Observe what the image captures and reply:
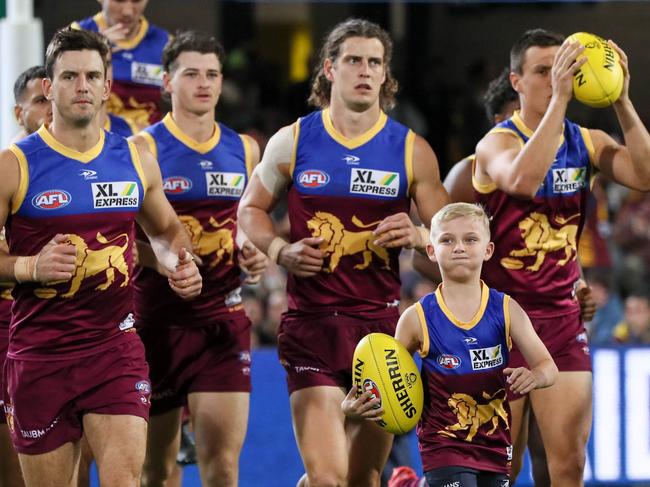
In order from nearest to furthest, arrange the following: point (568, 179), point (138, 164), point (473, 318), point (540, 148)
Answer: point (473, 318), point (138, 164), point (540, 148), point (568, 179)

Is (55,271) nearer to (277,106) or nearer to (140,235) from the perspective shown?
(140,235)

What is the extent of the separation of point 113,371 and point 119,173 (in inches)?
32.5

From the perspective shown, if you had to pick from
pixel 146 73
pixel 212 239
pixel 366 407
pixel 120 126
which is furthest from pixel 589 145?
pixel 146 73

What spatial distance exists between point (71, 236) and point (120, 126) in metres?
2.20

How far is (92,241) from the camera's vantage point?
206 inches

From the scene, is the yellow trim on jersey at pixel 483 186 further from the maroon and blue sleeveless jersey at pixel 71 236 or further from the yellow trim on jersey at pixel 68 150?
the yellow trim on jersey at pixel 68 150

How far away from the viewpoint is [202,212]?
6332 millimetres

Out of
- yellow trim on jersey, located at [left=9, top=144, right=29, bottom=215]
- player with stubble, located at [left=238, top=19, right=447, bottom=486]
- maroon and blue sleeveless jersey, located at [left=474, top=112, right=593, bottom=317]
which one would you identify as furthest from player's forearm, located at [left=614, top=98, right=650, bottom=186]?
yellow trim on jersey, located at [left=9, top=144, right=29, bottom=215]

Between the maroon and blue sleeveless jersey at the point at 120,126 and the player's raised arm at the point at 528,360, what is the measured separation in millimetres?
2865

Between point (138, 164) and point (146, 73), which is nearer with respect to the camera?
point (138, 164)

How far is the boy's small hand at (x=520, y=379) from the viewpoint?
4887 mm

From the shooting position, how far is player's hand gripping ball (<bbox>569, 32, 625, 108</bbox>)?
5.55m

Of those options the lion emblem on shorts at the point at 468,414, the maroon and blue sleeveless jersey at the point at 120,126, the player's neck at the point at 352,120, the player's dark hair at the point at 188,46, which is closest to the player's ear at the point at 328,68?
the player's neck at the point at 352,120

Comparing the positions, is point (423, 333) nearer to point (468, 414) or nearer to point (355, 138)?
point (468, 414)
